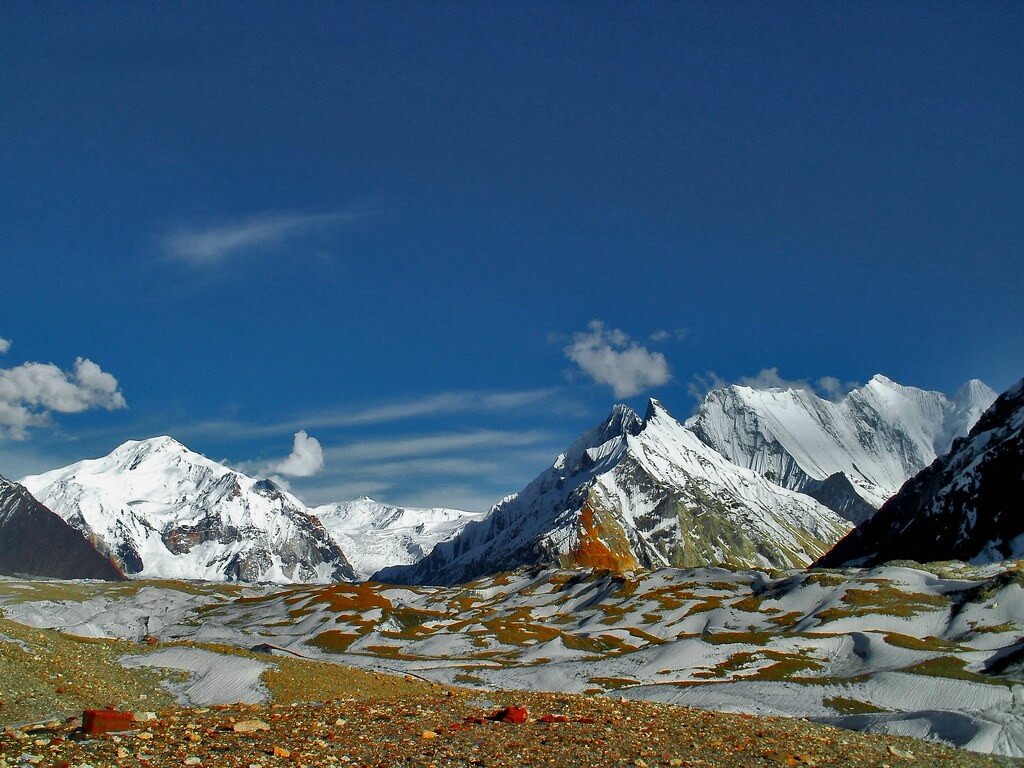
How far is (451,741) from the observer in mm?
23641

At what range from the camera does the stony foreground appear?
19.7 meters

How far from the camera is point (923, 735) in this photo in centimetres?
3184

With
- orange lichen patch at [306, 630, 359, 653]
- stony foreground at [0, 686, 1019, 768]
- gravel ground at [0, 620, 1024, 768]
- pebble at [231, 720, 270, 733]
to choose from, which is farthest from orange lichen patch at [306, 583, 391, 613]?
pebble at [231, 720, 270, 733]

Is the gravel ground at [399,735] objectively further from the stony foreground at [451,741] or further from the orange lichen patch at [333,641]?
the orange lichen patch at [333,641]

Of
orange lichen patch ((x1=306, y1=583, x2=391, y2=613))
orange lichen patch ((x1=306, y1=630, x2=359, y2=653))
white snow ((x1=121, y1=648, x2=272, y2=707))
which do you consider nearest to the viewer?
white snow ((x1=121, y1=648, x2=272, y2=707))

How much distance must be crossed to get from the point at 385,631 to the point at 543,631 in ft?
95.5

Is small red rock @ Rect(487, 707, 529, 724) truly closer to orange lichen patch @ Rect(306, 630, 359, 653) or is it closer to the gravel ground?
the gravel ground

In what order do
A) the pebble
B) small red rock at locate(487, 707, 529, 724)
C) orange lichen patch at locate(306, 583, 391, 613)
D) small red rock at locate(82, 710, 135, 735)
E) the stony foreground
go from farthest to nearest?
orange lichen patch at locate(306, 583, 391, 613), small red rock at locate(487, 707, 529, 724), the pebble, small red rock at locate(82, 710, 135, 735), the stony foreground

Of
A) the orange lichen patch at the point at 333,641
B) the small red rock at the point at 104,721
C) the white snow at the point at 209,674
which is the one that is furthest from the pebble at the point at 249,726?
the orange lichen patch at the point at 333,641

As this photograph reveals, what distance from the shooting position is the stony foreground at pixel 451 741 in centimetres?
1967

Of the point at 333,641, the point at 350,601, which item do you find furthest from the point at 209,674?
the point at 350,601

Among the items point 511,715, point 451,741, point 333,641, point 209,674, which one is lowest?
point 333,641

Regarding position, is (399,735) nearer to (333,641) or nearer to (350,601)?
(333,641)

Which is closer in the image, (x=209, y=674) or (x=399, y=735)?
(x=399, y=735)
